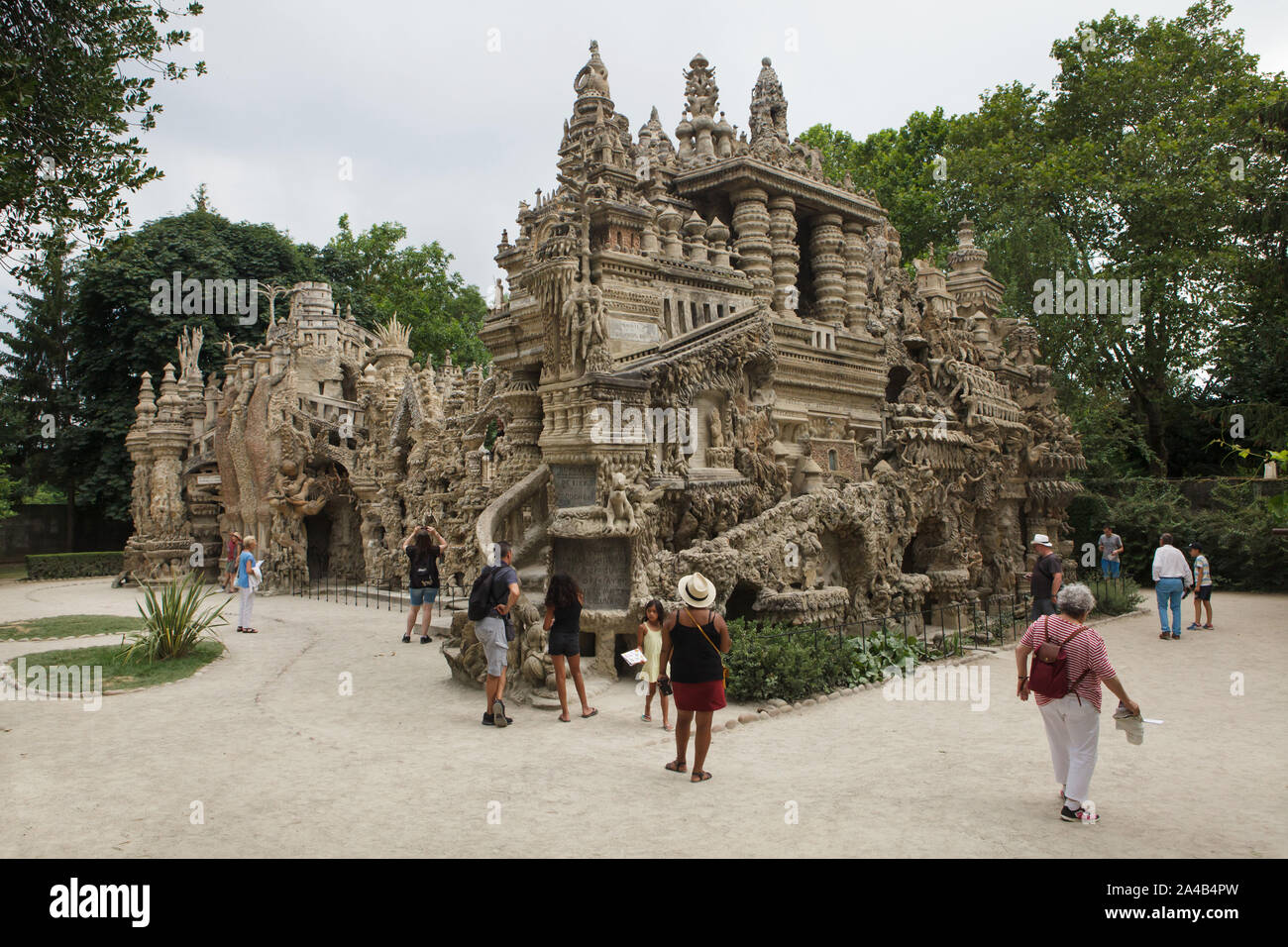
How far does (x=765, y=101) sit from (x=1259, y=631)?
13.2m

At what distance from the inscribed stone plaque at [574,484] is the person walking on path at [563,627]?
2.25 metres

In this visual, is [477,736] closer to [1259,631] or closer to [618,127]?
[618,127]

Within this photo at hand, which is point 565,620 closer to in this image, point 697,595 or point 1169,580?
point 697,595

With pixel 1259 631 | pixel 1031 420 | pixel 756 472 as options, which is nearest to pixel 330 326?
pixel 756 472

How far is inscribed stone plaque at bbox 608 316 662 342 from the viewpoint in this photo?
12.0 m

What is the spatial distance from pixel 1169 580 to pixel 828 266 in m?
7.98

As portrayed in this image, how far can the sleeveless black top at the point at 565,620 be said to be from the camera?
898cm

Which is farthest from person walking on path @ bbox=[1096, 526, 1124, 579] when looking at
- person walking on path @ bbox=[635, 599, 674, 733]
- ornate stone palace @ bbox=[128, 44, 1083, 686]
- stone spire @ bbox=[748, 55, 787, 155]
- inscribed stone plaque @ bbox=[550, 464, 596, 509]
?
person walking on path @ bbox=[635, 599, 674, 733]

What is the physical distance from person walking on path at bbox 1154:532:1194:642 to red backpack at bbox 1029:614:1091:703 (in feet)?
32.4

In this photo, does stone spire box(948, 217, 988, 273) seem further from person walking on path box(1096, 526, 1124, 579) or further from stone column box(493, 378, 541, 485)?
stone column box(493, 378, 541, 485)

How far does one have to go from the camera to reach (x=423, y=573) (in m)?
14.0

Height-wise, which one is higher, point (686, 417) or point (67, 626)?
point (686, 417)

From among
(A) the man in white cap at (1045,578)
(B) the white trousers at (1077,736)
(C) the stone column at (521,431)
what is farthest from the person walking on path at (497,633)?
(A) the man in white cap at (1045,578)

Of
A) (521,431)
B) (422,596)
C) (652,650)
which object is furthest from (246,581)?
(652,650)
